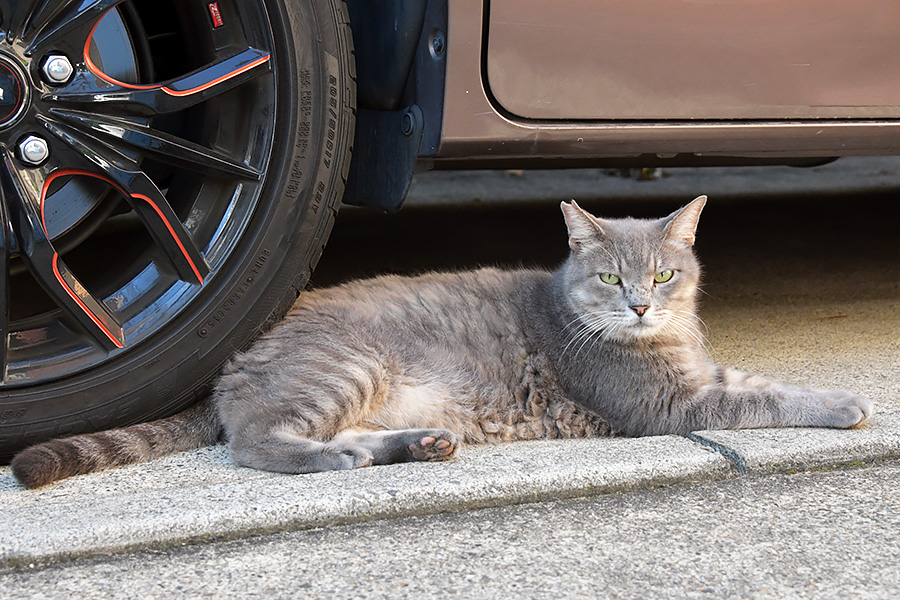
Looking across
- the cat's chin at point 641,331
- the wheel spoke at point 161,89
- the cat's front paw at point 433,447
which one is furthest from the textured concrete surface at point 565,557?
the wheel spoke at point 161,89

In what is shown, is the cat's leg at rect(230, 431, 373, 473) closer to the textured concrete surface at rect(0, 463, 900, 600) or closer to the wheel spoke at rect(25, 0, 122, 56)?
the textured concrete surface at rect(0, 463, 900, 600)

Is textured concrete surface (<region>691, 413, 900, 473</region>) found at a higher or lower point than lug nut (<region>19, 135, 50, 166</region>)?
lower

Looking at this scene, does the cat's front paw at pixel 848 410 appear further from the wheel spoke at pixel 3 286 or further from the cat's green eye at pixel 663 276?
the wheel spoke at pixel 3 286

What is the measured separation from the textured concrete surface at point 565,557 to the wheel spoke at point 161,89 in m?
1.20

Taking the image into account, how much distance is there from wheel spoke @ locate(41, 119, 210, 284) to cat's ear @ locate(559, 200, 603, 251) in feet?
4.20

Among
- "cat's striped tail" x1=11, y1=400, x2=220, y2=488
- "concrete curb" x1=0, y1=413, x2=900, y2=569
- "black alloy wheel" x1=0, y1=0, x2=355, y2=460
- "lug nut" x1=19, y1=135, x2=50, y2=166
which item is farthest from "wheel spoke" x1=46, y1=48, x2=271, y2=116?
"concrete curb" x1=0, y1=413, x2=900, y2=569

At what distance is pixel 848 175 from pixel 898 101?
5.13 metres

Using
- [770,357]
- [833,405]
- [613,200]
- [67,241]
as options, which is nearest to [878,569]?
[833,405]

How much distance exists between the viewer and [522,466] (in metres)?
2.30

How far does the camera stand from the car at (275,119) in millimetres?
2367

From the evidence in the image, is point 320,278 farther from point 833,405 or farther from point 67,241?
point 833,405

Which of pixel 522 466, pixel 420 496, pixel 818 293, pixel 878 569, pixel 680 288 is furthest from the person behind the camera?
pixel 818 293

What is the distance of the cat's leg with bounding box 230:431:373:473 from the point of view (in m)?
2.38

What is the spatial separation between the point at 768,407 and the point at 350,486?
1.34 metres
